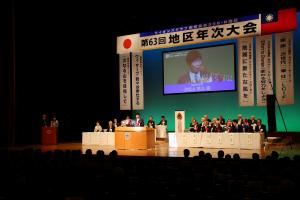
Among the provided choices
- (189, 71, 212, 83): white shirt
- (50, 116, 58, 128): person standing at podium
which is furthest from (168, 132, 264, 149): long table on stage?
(50, 116, 58, 128): person standing at podium

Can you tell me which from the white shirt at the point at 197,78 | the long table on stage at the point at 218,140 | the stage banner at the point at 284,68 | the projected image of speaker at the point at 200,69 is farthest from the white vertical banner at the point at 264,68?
the white shirt at the point at 197,78

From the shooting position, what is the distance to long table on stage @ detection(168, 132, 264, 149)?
31.6ft

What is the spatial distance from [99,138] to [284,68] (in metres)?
6.12

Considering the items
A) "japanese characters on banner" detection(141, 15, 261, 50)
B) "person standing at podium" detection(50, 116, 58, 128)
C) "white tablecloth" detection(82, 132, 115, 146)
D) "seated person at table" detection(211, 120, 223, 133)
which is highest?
"japanese characters on banner" detection(141, 15, 261, 50)

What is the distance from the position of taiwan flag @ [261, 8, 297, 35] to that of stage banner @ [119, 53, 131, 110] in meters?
4.90

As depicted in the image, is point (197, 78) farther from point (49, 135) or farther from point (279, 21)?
point (49, 135)

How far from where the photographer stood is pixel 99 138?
11.9 metres

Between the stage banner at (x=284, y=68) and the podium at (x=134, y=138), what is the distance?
3866mm

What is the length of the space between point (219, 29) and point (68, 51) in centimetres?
540

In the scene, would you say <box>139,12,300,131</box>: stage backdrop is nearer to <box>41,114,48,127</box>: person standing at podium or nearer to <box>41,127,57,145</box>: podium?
<box>41,127,57,145</box>: podium

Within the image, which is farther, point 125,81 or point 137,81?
point 125,81

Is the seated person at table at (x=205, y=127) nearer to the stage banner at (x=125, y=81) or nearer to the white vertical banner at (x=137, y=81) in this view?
the white vertical banner at (x=137, y=81)

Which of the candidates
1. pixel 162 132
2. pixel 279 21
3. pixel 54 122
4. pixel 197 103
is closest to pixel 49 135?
pixel 54 122

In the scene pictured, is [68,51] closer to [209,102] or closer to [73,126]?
[73,126]
